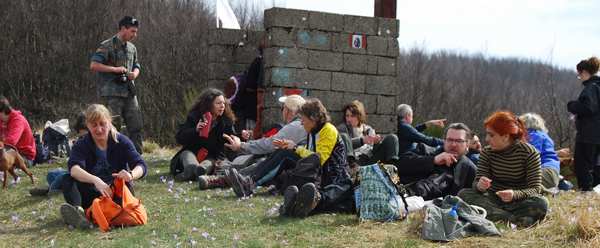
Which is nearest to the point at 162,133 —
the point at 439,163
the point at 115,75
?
the point at 115,75

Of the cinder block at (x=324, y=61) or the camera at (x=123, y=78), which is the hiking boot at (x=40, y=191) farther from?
the cinder block at (x=324, y=61)

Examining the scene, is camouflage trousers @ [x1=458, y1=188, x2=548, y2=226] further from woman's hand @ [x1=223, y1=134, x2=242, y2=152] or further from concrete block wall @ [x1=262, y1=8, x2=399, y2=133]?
concrete block wall @ [x1=262, y1=8, x2=399, y2=133]

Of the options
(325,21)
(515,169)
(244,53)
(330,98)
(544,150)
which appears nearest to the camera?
(515,169)

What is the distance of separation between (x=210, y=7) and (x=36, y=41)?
8423mm

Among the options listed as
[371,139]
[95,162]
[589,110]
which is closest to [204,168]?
[371,139]

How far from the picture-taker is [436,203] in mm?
6602

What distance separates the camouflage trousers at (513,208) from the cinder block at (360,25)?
5189 mm

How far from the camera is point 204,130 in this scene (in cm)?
916

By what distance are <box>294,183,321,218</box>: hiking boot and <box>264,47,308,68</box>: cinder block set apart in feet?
14.4

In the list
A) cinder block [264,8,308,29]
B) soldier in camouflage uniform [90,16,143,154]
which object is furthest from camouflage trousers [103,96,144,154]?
cinder block [264,8,308,29]

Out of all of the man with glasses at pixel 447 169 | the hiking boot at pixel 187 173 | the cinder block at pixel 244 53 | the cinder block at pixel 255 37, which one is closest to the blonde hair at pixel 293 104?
the hiking boot at pixel 187 173

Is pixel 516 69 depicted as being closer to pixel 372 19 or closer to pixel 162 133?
pixel 162 133

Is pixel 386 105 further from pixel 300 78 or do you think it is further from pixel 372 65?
pixel 300 78

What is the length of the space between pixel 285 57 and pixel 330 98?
996 mm
